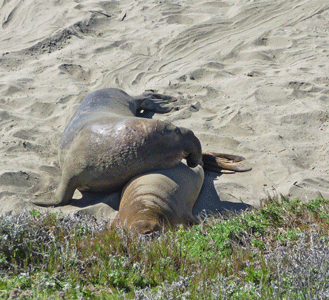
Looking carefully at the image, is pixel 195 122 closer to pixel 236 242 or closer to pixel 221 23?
pixel 236 242

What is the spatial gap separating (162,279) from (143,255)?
0.23m

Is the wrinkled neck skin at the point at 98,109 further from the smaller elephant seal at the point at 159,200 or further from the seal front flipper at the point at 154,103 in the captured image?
the smaller elephant seal at the point at 159,200

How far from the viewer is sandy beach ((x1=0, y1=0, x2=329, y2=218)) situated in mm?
4633

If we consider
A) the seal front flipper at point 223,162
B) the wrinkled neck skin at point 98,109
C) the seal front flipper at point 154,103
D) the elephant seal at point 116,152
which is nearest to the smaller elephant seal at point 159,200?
the elephant seal at point 116,152

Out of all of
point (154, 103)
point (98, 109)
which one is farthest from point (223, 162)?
point (154, 103)

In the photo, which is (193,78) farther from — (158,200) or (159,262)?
(159,262)

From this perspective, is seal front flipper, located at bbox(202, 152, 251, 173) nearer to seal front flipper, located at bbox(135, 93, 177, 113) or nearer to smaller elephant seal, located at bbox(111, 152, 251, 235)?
smaller elephant seal, located at bbox(111, 152, 251, 235)

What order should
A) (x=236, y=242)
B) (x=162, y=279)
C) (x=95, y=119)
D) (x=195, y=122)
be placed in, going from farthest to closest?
(x=195, y=122) → (x=95, y=119) → (x=236, y=242) → (x=162, y=279)

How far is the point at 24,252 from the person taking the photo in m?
2.67

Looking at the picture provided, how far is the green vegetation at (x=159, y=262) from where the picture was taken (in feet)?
7.35

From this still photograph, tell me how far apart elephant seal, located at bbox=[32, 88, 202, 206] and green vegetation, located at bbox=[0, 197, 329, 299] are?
0.99 metres

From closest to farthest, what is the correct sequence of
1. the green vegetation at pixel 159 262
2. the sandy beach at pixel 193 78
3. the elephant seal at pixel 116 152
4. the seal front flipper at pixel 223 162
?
1. the green vegetation at pixel 159 262
2. the elephant seal at pixel 116 152
3. the sandy beach at pixel 193 78
4. the seal front flipper at pixel 223 162

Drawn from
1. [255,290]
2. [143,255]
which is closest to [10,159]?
[143,255]

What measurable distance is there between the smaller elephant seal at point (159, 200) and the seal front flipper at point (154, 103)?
1751mm
